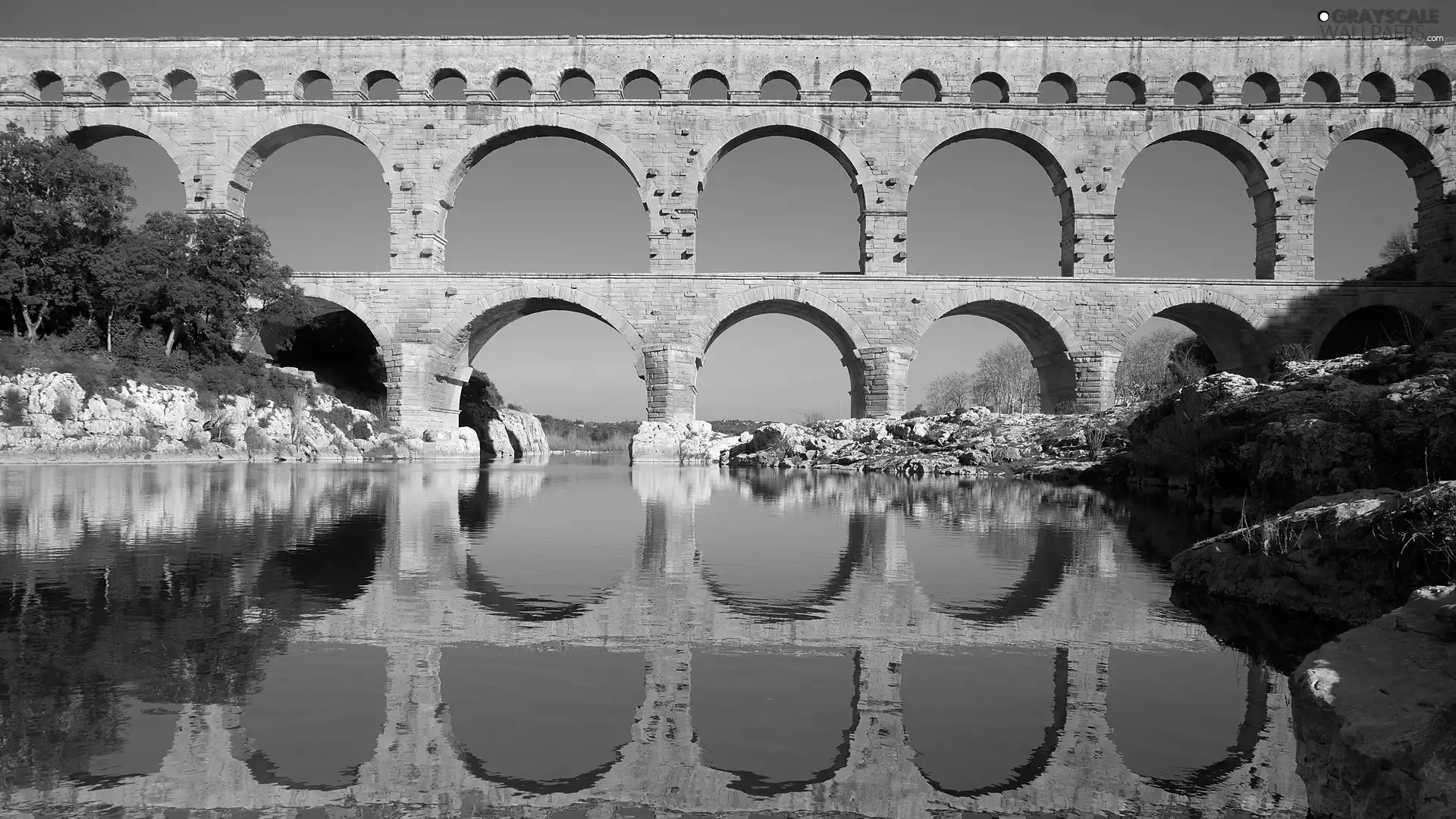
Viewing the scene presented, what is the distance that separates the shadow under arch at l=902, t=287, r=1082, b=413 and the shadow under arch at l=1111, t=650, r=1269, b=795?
21.1 metres

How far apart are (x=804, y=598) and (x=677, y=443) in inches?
752

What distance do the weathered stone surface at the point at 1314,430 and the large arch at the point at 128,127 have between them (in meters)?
25.2

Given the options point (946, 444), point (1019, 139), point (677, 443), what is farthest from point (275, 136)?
point (1019, 139)

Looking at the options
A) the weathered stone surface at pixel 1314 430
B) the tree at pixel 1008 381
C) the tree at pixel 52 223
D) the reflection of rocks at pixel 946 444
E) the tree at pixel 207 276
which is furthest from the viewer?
the tree at pixel 1008 381

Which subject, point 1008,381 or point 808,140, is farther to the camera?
point 1008,381

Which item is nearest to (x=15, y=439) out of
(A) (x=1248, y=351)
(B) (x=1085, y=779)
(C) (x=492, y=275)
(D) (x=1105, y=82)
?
(C) (x=492, y=275)

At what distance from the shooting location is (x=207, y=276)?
21.4 metres

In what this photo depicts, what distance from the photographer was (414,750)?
2205 mm

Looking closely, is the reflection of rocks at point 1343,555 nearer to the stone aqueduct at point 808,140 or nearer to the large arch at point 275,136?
the stone aqueduct at point 808,140

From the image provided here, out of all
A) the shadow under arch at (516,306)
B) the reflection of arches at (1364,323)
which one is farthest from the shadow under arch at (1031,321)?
the shadow under arch at (516,306)

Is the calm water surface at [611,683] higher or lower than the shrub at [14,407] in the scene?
lower

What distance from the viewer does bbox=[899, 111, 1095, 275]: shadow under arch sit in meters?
24.3

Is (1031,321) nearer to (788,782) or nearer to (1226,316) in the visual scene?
(1226,316)

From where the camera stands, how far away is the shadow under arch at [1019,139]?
79.8ft
